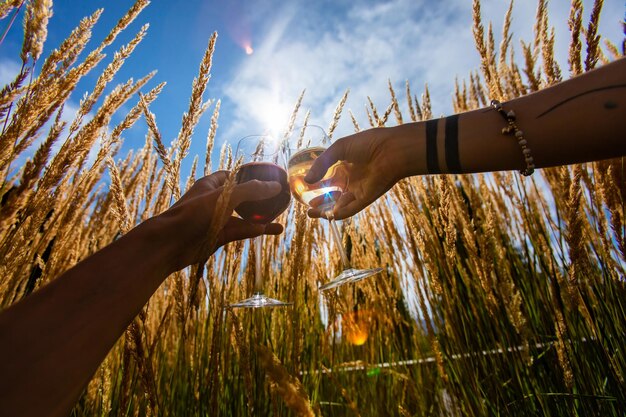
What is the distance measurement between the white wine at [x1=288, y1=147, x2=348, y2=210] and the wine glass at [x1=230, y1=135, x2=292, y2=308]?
47 millimetres

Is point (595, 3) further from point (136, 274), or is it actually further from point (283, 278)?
point (283, 278)

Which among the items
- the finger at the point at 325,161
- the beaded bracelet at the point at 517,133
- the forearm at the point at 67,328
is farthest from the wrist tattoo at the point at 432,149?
the forearm at the point at 67,328

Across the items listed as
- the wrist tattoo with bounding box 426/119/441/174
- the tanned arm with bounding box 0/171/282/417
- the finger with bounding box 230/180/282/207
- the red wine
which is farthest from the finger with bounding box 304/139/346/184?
the tanned arm with bounding box 0/171/282/417

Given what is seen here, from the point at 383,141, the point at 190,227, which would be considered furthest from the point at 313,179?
the point at 190,227

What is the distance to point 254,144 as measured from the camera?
1.69 metres

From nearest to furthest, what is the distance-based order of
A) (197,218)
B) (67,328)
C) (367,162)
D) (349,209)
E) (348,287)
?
(67,328) < (197,218) < (367,162) < (349,209) < (348,287)

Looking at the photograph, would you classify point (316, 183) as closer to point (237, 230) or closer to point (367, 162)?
point (367, 162)

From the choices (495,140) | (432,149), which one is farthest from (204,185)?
(495,140)

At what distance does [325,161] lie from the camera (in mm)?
1472

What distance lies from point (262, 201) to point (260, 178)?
0.35 feet

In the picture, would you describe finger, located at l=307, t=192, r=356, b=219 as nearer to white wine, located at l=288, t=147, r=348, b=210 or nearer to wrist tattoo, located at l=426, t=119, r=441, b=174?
white wine, located at l=288, t=147, r=348, b=210

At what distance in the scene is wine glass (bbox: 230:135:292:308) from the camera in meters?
1.43

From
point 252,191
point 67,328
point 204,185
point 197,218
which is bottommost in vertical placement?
point 67,328

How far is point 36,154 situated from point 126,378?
2.10ft
